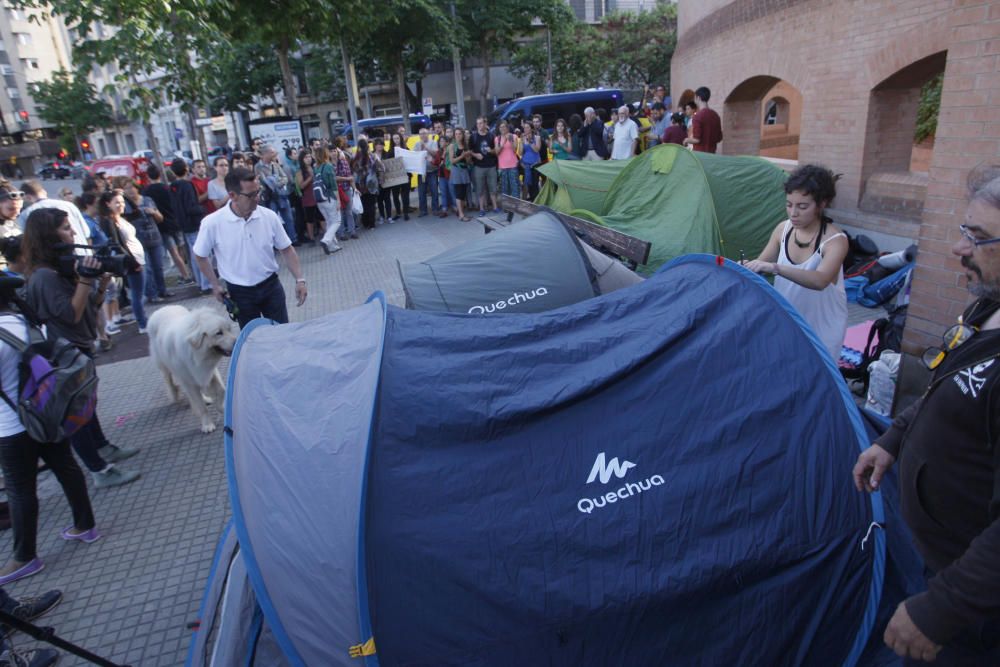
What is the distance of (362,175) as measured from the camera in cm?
1239

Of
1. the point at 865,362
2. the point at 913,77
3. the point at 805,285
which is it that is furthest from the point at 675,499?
the point at 913,77

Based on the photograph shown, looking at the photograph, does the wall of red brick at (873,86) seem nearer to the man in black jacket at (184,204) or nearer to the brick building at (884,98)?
the brick building at (884,98)

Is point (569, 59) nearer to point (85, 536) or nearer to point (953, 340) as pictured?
point (85, 536)

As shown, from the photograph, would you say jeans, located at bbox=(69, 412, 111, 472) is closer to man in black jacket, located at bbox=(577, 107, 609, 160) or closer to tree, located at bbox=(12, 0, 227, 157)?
tree, located at bbox=(12, 0, 227, 157)

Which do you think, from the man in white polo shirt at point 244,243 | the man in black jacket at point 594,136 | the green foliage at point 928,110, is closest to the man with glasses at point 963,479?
the man in white polo shirt at point 244,243

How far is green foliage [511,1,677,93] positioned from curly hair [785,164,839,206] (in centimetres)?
3482

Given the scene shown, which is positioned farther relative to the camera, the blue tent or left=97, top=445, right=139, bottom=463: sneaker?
left=97, top=445, right=139, bottom=463: sneaker

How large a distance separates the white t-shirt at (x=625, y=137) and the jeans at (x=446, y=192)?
3.65 m

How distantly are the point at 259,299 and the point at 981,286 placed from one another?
15.3ft

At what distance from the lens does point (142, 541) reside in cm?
386

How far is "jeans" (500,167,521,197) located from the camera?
12.4 meters

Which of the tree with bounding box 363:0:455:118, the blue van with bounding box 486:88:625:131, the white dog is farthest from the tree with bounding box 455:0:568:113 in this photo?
the white dog

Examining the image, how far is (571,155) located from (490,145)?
1.95 m

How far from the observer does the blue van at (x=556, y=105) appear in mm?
20750
